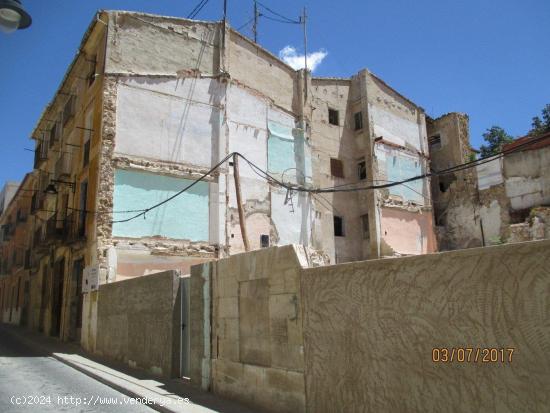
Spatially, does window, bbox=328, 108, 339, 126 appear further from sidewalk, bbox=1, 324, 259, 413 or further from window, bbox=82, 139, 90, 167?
sidewalk, bbox=1, 324, 259, 413

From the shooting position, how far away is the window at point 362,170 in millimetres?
24756

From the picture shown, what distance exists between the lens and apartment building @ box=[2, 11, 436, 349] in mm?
17297

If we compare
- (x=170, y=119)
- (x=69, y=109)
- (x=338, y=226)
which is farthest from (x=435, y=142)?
(x=69, y=109)

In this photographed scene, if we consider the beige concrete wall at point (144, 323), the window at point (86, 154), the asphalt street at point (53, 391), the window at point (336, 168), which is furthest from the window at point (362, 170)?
the asphalt street at point (53, 391)

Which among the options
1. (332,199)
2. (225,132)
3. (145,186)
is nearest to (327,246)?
(332,199)

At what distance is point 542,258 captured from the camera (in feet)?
13.1

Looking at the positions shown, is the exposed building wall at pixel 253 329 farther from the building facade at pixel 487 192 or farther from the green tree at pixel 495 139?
the green tree at pixel 495 139

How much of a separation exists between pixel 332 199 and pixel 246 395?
16.6m

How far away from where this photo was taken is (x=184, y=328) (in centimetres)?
984

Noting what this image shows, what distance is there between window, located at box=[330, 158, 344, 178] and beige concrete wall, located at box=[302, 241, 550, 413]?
1801cm

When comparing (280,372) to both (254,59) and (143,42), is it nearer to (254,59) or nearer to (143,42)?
(143,42)

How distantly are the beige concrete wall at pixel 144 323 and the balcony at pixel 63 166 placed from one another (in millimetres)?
8876

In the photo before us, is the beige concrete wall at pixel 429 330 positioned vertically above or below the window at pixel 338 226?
below

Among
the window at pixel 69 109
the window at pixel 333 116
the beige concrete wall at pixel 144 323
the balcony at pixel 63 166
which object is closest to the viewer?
the beige concrete wall at pixel 144 323
